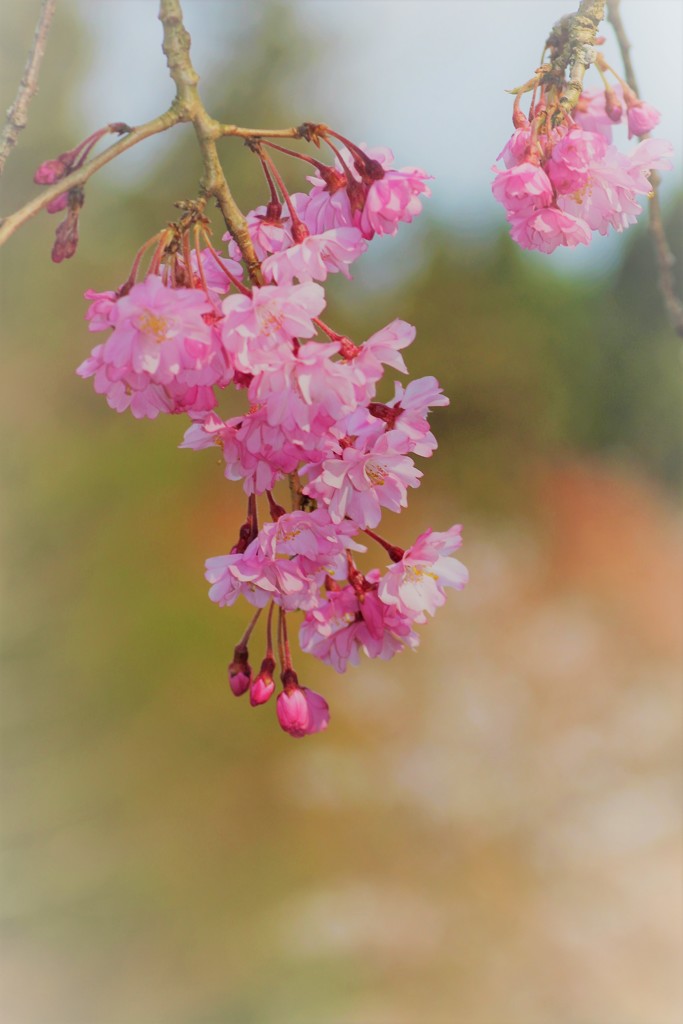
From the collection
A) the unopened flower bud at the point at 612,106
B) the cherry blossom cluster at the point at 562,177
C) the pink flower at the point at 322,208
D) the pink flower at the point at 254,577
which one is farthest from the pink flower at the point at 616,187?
the pink flower at the point at 254,577

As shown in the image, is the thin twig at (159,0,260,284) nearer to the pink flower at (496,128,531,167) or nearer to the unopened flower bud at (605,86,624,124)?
the pink flower at (496,128,531,167)

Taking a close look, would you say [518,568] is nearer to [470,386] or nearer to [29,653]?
[470,386]

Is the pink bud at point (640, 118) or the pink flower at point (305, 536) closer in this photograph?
the pink flower at point (305, 536)

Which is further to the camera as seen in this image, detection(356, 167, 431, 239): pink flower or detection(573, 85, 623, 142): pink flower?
detection(573, 85, 623, 142): pink flower

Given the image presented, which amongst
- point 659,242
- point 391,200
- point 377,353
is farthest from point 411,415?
point 659,242

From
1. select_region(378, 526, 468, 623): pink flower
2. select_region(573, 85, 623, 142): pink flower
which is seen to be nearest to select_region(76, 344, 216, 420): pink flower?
select_region(378, 526, 468, 623): pink flower

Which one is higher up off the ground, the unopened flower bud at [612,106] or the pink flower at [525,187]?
the unopened flower bud at [612,106]

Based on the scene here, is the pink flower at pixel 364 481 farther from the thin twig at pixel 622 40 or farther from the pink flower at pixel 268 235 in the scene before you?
the thin twig at pixel 622 40
